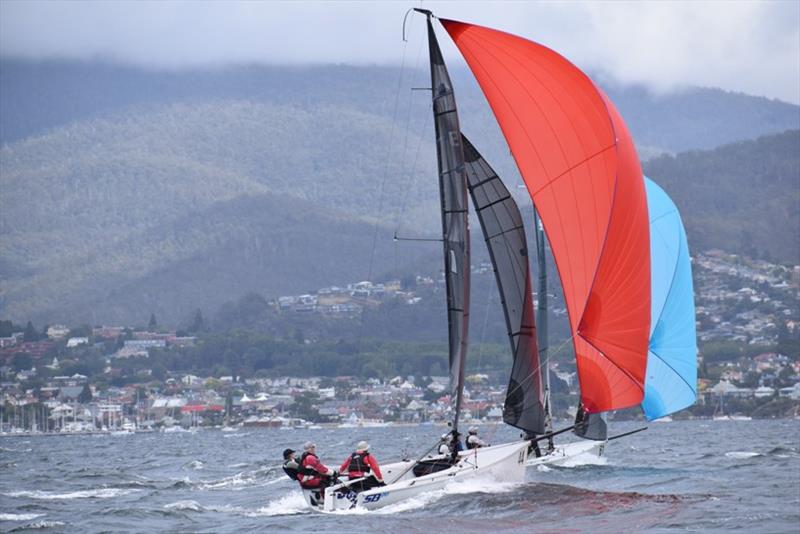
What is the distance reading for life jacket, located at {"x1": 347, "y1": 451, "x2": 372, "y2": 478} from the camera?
28.9m

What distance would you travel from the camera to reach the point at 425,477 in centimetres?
2948

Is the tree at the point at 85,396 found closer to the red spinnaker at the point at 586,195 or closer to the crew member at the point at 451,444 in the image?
the crew member at the point at 451,444

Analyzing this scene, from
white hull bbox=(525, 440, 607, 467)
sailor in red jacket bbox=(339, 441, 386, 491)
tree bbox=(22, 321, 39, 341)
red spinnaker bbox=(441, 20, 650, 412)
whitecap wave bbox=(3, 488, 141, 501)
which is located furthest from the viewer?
tree bbox=(22, 321, 39, 341)

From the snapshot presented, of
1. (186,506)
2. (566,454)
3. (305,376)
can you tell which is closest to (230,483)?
(566,454)

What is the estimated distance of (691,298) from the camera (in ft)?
137

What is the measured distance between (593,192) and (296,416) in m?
101

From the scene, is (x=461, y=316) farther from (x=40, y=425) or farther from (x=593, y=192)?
(x=40, y=425)

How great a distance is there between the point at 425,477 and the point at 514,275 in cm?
476

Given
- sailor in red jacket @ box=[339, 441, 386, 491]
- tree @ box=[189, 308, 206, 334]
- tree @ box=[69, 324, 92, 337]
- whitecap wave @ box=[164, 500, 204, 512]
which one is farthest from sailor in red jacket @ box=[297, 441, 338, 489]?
tree @ box=[189, 308, 206, 334]

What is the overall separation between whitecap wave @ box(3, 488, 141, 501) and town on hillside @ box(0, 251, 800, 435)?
67.3m

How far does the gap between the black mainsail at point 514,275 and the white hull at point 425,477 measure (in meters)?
1.28

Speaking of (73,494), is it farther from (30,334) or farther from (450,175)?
(30,334)

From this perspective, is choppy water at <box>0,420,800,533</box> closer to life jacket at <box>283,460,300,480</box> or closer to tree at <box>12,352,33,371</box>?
life jacket at <box>283,460,300,480</box>

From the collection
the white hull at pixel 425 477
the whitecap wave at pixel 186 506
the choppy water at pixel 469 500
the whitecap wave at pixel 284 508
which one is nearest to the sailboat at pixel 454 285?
the white hull at pixel 425 477
